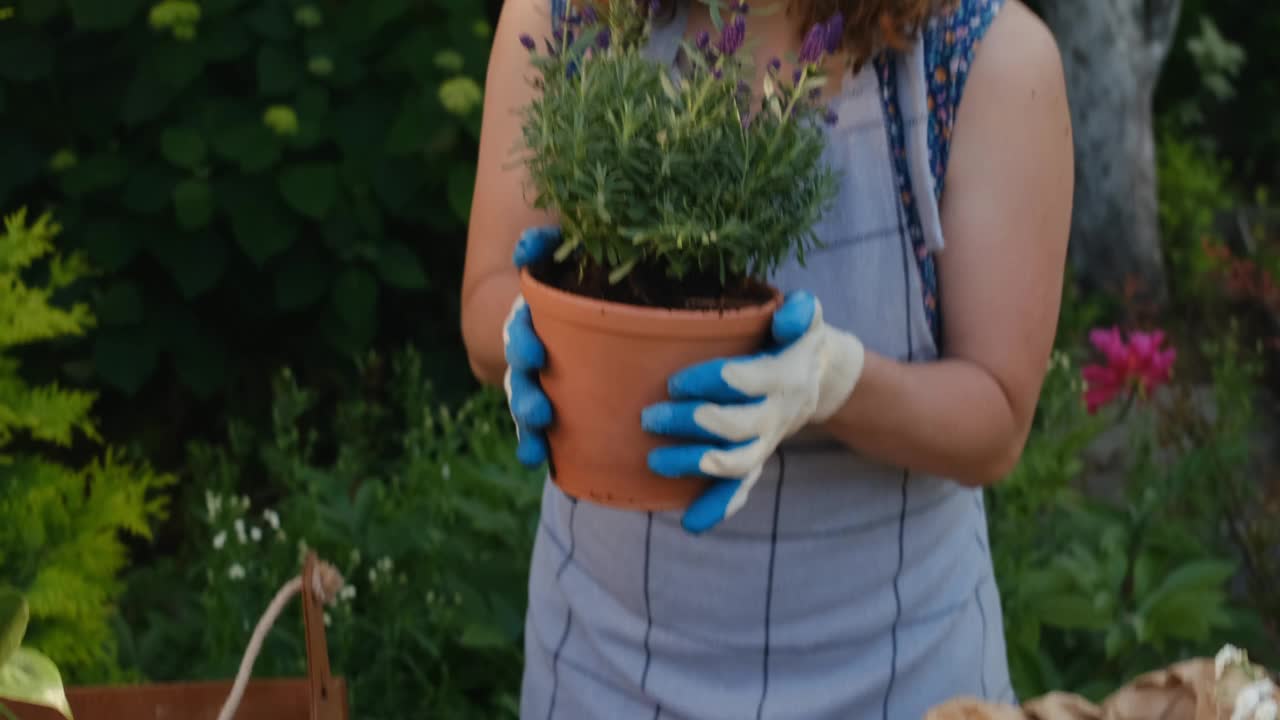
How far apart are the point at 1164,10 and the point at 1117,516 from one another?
251cm

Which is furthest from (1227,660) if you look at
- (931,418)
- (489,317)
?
(489,317)

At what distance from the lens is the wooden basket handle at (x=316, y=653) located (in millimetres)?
927

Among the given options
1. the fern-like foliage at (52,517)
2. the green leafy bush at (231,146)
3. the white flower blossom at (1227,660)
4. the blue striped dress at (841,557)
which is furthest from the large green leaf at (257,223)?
the white flower blossom at (1227,660)

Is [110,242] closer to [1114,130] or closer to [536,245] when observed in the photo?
[536,245]

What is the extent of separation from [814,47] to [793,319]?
0.60ft

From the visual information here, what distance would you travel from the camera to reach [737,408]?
91 centimetres

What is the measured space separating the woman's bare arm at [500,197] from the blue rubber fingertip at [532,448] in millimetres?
237

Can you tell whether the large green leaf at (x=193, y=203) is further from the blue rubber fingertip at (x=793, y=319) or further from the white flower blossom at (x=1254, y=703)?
the white flower blossom at (x=1254, y=703)

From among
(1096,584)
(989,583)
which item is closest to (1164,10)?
(1096,584)

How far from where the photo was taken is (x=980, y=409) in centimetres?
111

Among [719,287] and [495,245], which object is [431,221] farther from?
[719,287]

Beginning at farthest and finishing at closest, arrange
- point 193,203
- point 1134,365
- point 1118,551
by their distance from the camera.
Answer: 1. point 193,203
2. point 1134,365
3. point 1118,551

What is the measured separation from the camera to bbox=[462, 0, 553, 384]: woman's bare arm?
122cm

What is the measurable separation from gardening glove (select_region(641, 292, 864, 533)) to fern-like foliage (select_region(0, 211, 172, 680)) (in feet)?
3.01
